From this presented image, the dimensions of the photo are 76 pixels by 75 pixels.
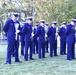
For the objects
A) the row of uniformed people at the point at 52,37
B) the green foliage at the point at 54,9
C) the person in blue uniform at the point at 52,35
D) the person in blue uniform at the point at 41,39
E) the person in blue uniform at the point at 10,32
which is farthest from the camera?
the green foliage at the point at 54,9

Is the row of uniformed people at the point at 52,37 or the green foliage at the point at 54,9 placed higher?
the green foliage at the point at 54,9

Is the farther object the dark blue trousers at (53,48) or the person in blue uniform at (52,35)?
the dark blue trousers at (53,48)

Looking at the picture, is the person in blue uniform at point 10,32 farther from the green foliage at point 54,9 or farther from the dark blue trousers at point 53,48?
the green foliage at point 54,9

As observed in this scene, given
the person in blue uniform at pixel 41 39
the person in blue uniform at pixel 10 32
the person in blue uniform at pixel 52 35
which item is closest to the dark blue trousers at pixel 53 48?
the person in blue uniform at pixel 52 35

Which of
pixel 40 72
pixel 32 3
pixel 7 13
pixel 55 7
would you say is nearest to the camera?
pixel 40 72

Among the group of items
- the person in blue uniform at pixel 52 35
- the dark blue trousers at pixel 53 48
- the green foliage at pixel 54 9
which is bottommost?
the dark blue trousers at pixel 53 48

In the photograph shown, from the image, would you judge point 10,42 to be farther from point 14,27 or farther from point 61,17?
point 61,17

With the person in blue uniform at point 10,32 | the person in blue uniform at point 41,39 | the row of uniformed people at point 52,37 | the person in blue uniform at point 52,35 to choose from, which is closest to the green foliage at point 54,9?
the row of uniformed people at point 52,37

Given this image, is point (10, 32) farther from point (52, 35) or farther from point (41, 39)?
point (52, 35)

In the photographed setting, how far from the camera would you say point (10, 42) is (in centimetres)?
1205

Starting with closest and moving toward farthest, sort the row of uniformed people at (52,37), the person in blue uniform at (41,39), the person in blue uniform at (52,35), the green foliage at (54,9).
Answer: the row of uniformed people at (52,37)
the person in blue uniform at (41,39)
the person in blue uniform at (52,35)
the green foliage at (54,9)

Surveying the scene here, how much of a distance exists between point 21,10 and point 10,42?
2165 centimetres

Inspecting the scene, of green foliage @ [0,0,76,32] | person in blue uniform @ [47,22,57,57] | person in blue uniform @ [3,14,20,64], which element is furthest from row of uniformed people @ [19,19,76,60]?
green foliage @ [0,0,76,32]

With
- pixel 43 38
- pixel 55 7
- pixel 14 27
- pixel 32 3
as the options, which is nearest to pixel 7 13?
pixel 32 3
